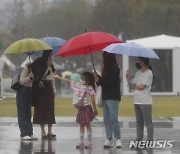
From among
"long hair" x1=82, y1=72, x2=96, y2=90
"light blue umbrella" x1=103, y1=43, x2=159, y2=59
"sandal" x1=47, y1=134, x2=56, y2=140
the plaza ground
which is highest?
"light blue umbrella" x1=103, y1=43, x2=159, y2=59

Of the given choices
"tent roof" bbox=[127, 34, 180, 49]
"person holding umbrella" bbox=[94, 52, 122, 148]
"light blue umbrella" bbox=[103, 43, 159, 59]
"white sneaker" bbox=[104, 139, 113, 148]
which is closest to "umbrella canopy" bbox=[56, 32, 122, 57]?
"light blue umbrella" bbox=[103, 43, 159, 59]

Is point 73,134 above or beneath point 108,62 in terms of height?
beneath

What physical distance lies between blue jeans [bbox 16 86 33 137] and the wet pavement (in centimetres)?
26

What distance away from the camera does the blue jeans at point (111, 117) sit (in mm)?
12984

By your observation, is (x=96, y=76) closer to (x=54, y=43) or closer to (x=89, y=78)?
(x=89, y=78)

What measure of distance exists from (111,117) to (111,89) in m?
0.52

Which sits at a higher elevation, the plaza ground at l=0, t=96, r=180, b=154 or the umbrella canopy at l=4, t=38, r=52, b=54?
the umbrella canopy at l=4, t=38, r=52, b=54

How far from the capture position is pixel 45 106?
1495cm

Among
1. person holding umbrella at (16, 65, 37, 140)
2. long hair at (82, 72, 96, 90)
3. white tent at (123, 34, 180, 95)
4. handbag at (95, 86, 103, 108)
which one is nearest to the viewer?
handbag at (95, 86, 103, 108)

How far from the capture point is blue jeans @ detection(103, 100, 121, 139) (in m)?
13.0

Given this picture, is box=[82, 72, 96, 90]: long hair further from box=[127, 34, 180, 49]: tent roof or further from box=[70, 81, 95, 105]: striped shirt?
box=[127, 34, 180, 49]: tent roof

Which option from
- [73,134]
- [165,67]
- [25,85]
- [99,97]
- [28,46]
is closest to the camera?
[99,97]

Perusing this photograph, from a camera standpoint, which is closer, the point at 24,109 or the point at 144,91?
the point at 144,91

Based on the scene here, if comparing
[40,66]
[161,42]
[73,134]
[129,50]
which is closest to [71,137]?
[73,134]
